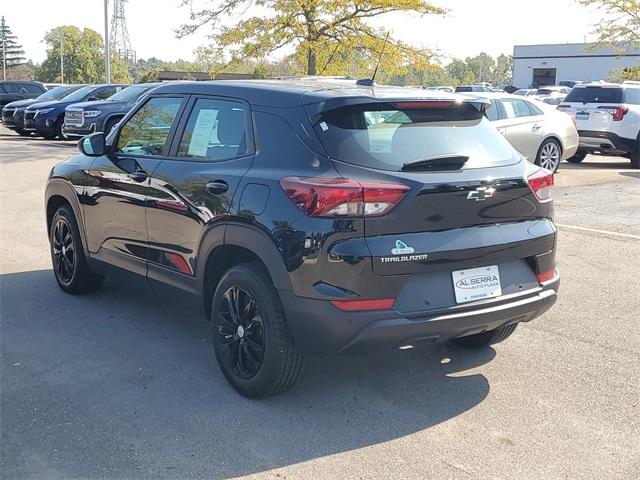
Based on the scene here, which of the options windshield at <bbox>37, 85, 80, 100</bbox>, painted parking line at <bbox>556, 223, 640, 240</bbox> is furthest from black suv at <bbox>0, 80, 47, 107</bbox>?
painted parking line at <bbox>556, 223, 640, 240</bbox>

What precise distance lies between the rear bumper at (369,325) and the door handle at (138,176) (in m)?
1.68

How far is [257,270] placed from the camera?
13.1ft

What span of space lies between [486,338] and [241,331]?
174cm

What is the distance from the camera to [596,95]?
52.4 ft

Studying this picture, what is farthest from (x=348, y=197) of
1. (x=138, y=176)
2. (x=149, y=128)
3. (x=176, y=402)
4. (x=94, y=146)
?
(x=94, y=146)

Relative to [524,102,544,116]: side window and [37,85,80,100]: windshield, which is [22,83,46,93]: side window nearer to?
[37,85,80,100]: windshield

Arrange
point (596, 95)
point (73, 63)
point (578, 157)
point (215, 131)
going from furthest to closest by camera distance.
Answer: point (73, 63) → point (578, 157) → point (596, 95) → point (215, 131)

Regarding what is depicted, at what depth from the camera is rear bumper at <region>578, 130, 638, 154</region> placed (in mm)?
15281

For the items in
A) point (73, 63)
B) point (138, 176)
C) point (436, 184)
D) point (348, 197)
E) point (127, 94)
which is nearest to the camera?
point (348, 197)

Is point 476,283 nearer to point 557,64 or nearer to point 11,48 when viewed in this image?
point 557,64

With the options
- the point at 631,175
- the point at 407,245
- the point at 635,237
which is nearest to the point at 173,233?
the point at 407,245

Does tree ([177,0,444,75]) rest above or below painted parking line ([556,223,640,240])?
above

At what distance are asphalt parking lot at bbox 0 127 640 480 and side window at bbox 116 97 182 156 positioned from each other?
111cm

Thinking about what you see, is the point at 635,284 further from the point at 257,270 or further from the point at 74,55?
the point at 74,55
